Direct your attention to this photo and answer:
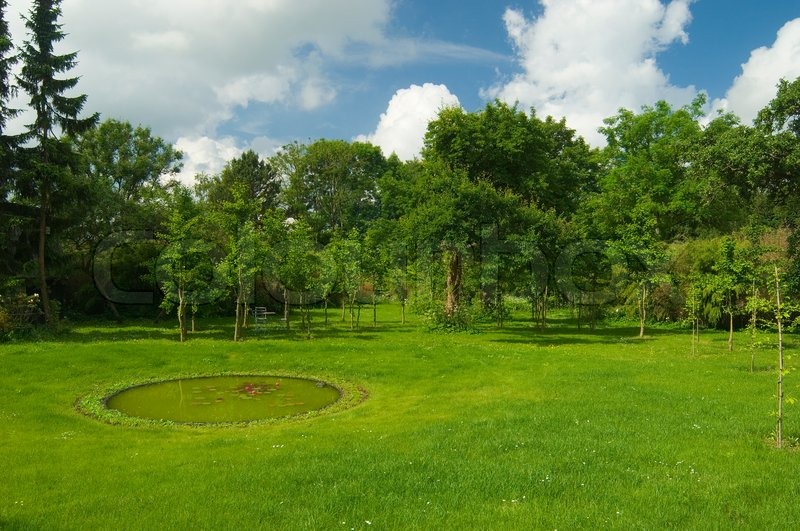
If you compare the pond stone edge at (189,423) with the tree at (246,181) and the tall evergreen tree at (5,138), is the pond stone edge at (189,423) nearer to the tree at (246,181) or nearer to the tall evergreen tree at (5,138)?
the tall evergreen tree at (5,138)

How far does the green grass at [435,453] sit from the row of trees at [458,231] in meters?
8.08

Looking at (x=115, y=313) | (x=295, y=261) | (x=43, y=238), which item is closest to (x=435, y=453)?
(x=295, y=261)

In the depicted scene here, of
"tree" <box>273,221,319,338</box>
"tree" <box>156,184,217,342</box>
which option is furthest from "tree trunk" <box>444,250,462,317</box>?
"tree" <box>156,184,217,342</box>

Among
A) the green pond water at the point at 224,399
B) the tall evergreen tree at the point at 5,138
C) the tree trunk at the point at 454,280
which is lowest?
the green pond water at the point at 224,399

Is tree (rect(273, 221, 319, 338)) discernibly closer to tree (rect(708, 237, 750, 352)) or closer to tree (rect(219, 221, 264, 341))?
tree (rect(219, 221, 264, 341))

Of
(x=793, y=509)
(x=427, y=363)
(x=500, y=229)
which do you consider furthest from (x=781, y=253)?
(x=793, y=509)

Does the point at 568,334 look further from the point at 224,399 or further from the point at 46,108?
the point at 46,108

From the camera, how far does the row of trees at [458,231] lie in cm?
2661

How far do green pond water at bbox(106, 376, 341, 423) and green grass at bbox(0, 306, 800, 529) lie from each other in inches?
44.2

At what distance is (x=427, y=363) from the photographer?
2038 centimetres

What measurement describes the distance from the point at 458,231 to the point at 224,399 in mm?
15728

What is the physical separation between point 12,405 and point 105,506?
9.46 metres

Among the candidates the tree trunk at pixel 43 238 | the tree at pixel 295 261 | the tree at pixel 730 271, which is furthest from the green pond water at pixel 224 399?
the tree at pixel 730 271

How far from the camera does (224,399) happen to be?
16344mm
